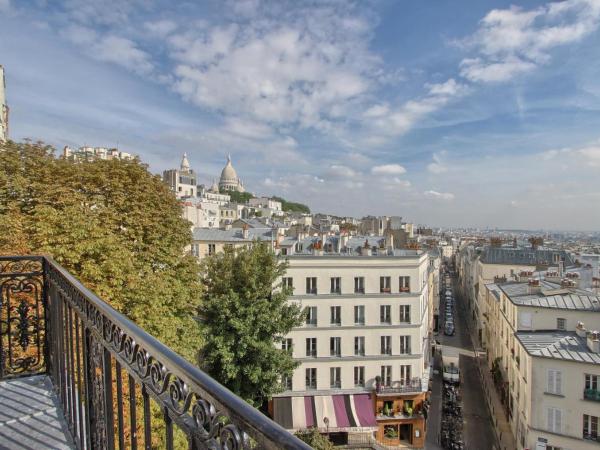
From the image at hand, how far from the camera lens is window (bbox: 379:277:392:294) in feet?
78.3

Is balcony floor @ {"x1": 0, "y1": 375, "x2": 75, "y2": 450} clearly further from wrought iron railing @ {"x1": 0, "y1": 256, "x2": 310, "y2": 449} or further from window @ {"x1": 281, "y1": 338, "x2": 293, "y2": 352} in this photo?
window @ {"x1": 281, "y1": 338, "x2": 293, "y2": 352}

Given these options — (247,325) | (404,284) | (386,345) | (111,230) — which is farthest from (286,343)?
(111,230)

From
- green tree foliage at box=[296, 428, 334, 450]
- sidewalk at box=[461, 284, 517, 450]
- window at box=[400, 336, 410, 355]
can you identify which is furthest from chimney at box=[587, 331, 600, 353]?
green tree foliage at box=[296, 428, 334, 450]

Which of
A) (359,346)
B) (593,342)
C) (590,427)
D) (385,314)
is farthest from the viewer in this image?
(385,314)

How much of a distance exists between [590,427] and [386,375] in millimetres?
10248

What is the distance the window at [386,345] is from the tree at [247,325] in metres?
7.30

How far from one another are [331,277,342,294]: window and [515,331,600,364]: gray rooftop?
1061 cm

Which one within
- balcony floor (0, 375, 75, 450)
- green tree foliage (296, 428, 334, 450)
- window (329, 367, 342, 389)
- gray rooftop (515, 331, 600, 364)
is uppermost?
balcony floor (0, 375, 75, 450)

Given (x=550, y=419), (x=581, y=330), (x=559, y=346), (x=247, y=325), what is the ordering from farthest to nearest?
(x=581, y=330), (x=559, y=346), (x=550, y=419), (x=247, y=325)

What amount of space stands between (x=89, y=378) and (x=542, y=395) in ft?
71.6

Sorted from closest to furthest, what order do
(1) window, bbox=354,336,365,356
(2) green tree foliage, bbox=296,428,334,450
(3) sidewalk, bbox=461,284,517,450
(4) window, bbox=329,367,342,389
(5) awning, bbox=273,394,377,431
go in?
(2) green tree foliage, bbox=296,428,334,450 → (5) awning, bbox=273,394,377,431 → (3) sidewalk, bbox=461,284,517,450 → (4) window, bbox=329,367,342,389 → (1) window, bbox=354,336,365,356

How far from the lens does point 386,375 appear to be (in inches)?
930

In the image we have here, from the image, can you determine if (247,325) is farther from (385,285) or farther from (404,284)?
(404,284)

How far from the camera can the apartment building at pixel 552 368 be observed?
17.5 metres
